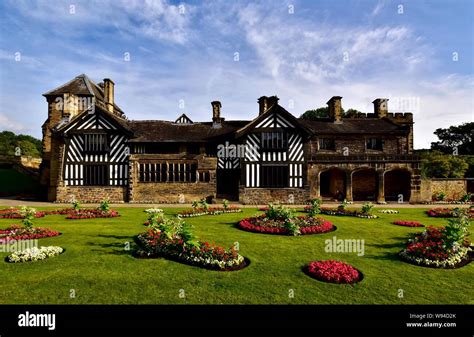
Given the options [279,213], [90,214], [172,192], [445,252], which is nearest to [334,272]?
[445,252]

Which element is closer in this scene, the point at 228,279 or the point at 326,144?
the point at 228,279

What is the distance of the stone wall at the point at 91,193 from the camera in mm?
25969

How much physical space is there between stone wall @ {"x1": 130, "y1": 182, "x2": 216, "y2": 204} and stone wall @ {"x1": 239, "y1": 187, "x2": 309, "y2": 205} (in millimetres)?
3841

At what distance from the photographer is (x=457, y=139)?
6444 cm

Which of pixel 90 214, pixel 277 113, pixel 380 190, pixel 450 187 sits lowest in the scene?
pixel 90 214

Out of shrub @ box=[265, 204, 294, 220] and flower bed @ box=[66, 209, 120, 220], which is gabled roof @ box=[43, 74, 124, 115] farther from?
shrub @ box=[265, 204, 294, 220]

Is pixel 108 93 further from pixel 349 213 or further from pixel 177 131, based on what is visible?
pixel 349 213

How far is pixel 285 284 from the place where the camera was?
678 cm

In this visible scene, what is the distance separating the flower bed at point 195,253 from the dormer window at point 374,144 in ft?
89.1

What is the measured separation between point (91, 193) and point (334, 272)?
85.3 ft

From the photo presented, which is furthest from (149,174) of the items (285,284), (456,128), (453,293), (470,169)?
(456,128)

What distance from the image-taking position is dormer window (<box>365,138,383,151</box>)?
3014cm

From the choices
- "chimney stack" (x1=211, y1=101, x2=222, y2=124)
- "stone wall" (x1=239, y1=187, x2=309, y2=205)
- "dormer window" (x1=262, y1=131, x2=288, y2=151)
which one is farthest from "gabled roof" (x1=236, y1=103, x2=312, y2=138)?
"chimney stack" (x1=211, y1=101, x2=222, y2=124)
